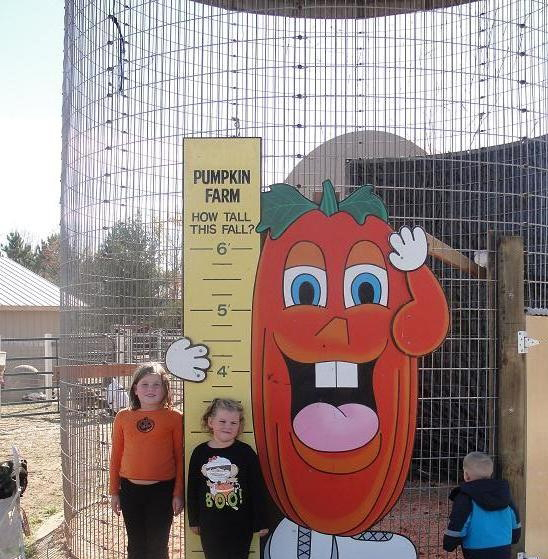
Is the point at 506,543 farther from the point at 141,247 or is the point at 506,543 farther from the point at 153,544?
the point at 141,247

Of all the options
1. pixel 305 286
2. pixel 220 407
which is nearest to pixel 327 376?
pixel 305 286

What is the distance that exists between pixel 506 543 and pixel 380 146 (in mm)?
2660

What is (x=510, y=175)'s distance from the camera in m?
5.51

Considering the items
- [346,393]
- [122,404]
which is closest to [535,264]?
[346,393]

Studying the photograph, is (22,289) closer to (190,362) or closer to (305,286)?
(190,362)

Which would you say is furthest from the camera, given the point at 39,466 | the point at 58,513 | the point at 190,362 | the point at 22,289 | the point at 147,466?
the point at 22,289

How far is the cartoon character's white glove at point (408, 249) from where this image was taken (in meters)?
4.45

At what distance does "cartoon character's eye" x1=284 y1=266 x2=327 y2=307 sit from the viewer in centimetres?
442

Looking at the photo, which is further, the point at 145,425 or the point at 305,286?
the point at 305,286

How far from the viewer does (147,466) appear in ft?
13.7

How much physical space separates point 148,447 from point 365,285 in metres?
1.64

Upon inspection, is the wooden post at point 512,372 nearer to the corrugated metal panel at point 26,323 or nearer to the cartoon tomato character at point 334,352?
the cartoon tomato character at point 334,352

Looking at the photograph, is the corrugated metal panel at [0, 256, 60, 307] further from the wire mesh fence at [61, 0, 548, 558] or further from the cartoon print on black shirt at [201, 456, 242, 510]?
the cartoon print on black shirt at [201, 456, 242, 510]

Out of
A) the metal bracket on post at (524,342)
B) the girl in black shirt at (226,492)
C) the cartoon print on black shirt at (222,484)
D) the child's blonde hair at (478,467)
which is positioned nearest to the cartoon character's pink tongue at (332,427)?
the girl in black shirt at (226,492)
